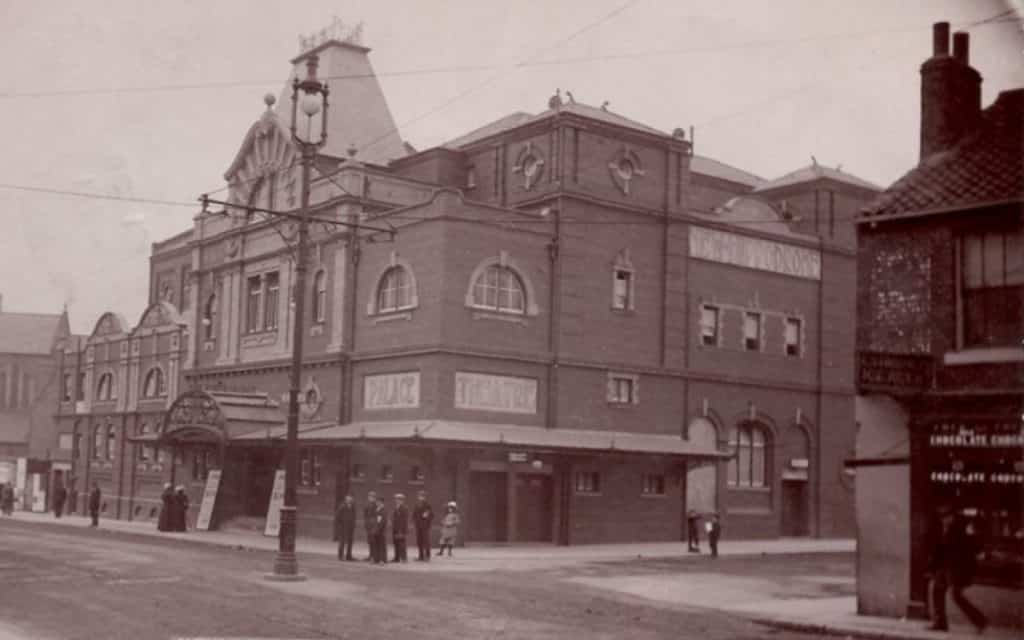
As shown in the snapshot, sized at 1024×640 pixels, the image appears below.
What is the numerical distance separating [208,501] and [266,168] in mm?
12965

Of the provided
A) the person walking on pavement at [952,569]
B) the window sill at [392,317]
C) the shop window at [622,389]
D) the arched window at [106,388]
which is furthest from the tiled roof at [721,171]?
the person walking on pavement at [952,569]

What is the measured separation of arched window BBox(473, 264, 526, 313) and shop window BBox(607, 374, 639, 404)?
4469 millimetres

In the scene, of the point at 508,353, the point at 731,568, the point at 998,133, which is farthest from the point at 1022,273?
the point at 508,353

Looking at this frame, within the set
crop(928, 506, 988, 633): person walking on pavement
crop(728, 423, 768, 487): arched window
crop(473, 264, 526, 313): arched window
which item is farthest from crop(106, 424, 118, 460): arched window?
A: crop(928, 506, 988, 633): person walking on pavement

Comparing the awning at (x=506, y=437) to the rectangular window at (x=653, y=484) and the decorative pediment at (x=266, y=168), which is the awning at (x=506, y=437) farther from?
the decorative pediment at (x=266, y=168)

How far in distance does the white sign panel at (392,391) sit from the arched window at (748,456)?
13.2 m

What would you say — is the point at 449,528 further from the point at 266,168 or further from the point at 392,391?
the point at 266,168

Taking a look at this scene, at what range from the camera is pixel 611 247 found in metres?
41.1

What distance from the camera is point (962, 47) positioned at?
19.4 metres

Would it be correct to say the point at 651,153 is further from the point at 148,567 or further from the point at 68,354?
the point at 68,354

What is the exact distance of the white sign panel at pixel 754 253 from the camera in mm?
43969

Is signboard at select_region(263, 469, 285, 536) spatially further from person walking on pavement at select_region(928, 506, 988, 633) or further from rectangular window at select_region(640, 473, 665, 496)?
person walking on pavement at select_region(928, 506, 988, 633)

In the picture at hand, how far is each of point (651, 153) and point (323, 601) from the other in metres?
26.2

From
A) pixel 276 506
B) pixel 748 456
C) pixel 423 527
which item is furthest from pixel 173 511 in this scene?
pixel 748 456
